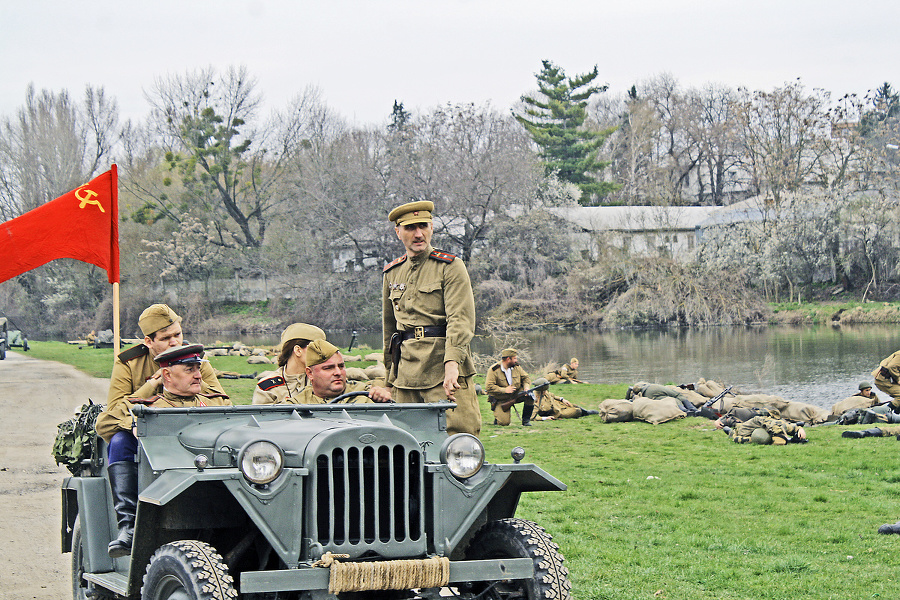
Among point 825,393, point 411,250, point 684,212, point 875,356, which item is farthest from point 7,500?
point 684,212

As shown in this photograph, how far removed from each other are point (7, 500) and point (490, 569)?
683 cm

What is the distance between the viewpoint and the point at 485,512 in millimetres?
4699

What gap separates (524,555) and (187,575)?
4.92ft

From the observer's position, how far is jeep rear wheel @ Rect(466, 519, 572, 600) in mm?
4305

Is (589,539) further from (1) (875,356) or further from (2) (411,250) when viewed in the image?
(1) (875,356)

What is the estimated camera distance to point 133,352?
593 cm

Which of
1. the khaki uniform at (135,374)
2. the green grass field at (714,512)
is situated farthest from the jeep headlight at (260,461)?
the green grass field at (714,512)

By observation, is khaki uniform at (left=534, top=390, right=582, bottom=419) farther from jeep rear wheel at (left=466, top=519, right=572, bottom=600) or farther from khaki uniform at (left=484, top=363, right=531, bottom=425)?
jeep rear wheel at (left=466, top=519, right=572, bottom=600)

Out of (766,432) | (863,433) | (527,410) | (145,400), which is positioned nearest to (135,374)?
(145,400)

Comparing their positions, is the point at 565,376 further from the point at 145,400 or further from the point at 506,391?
the point at 145,400

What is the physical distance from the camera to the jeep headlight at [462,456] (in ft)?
14.2

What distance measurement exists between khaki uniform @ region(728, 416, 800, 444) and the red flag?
9.03 metres

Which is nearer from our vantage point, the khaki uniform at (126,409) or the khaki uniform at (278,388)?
the khaki uniform at (126,409)

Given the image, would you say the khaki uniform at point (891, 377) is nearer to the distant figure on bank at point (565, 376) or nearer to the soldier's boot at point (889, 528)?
the soldier's boot at point (889, 528)
